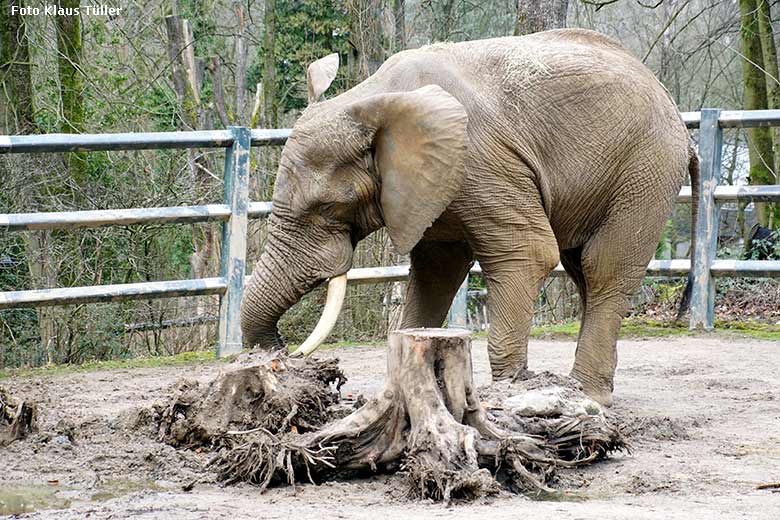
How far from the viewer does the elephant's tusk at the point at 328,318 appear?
5.89 m

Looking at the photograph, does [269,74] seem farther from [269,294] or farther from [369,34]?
[269,294]

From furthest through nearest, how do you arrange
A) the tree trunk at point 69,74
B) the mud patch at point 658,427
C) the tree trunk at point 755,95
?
the tree trunk at point 755,95, the tree trunk at point 69,74, the mud patch at point 658,427

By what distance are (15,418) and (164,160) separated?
853cm

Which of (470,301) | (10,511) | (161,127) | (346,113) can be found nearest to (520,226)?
(346,113)

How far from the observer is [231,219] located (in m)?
8.95

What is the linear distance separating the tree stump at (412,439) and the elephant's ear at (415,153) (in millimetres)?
1314

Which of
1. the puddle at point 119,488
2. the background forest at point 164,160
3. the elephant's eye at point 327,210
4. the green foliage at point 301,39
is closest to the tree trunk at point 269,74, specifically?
the background forest at point 164,160

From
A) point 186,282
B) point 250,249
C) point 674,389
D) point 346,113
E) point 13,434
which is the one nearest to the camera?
point 13,434

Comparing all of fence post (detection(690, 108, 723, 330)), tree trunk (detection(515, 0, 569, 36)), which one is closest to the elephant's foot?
fence post (detection(690, 108, 723, 330))

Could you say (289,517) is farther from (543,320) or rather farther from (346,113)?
(543,320)

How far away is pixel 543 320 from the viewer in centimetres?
1352

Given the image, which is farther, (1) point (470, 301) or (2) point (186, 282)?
(1) point (470, 301)

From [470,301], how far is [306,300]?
11.0 ft

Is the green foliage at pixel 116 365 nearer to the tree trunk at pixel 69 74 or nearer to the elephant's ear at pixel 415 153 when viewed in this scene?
the elephant's ear at pixel 415 153
